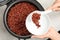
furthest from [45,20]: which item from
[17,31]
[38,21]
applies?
[17,31]

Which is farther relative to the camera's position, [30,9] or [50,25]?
[30,9]

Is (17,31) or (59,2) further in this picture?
(17,31)

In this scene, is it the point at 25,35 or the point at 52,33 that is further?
the point at 25,35

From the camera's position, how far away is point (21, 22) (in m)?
0.81

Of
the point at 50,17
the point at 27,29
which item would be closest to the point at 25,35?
the point at 27,29

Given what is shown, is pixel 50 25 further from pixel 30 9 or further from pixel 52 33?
pixel 30 9

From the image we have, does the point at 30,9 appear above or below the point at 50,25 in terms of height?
above

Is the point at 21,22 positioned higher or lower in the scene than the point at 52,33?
higher

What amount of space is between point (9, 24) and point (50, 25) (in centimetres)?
22

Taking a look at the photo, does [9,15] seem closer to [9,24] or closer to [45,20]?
[9,24]

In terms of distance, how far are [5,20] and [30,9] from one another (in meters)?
0.14

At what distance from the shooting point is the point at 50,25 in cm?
71

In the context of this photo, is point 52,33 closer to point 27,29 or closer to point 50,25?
point 50,25

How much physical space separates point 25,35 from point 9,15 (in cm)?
13
